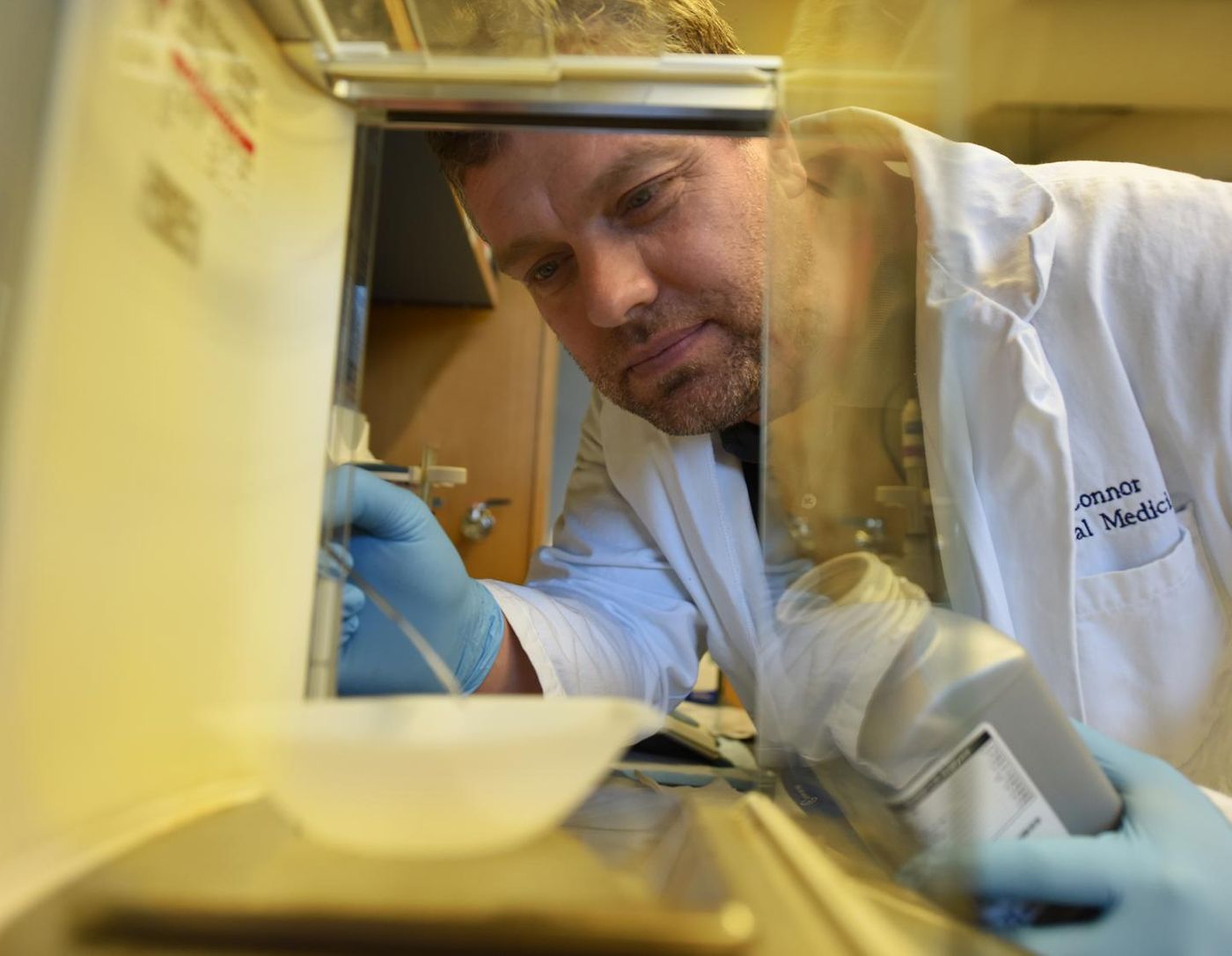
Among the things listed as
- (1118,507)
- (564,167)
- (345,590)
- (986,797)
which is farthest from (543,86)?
(1118,507)

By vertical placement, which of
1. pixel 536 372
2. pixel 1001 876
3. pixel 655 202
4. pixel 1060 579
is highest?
pixel 655 202

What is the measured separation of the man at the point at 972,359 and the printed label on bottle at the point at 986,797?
0.20ft

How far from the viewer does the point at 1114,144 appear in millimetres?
Answer: 643

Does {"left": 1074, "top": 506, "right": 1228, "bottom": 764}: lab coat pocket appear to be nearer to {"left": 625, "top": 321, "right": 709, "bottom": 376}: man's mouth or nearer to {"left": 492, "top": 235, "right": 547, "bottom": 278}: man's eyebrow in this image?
{"left": 625, "top": 321, "right": 709, "bottom": 376}: man's mouth

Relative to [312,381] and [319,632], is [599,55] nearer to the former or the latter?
[312,381]

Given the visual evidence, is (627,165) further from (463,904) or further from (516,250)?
(463,904)

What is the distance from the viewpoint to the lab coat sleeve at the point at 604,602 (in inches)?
30.4

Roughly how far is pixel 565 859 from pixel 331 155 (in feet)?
1.25

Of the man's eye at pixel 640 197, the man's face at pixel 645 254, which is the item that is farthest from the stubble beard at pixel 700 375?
the man's eye at pixel 640 197

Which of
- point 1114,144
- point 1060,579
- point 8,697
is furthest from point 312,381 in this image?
point 1114,144

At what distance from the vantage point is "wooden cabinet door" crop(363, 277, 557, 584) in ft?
2.60

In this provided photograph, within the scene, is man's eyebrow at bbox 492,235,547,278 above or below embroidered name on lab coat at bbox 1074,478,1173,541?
above

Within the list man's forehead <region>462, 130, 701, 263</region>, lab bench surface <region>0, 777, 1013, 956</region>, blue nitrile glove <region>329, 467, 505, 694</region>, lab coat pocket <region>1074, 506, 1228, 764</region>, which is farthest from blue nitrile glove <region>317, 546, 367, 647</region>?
lab coat pocket <region>1074, 506, 1228, 764</region>

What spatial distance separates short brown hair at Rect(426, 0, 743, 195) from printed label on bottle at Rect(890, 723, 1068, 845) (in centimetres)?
41
